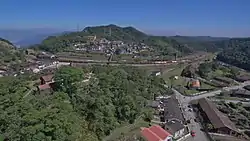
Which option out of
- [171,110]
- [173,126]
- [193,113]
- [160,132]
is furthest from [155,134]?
[193,113]

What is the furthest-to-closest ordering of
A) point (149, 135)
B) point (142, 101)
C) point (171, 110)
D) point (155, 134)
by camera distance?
1. point (142, 101)
2. point (171, 110)
3. point (155, 134)
4. point (149, 135)

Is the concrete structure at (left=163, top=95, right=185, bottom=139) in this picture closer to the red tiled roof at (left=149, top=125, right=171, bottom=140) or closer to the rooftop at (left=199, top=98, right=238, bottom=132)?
the red tiled roof at (left=149, top=125, right=171, bottom=140)

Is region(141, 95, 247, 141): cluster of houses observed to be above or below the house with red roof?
below

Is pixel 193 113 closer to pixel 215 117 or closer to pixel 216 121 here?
pixel 215 117

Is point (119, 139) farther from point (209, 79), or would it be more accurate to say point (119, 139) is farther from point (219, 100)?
point (209, 79)

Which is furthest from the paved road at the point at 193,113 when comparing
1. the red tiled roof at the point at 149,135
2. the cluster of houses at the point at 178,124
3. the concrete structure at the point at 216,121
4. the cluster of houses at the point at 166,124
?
the red tiled roof at the point at 149,135

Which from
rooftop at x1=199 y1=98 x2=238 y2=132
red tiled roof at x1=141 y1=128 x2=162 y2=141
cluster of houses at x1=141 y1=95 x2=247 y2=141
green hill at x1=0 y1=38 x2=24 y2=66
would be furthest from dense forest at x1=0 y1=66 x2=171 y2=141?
green hill at x1=0 y1=38 x2=24 y2=66

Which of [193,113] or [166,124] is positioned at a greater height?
[166,124]
